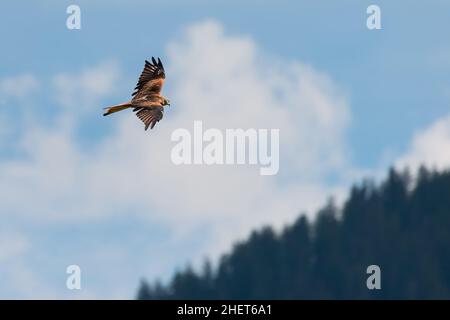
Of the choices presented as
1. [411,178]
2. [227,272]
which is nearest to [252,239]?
[227,272]

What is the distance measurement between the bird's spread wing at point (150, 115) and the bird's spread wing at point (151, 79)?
0.91 metres

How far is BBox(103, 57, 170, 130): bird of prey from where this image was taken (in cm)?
4091

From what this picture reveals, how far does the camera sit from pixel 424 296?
19188 cm

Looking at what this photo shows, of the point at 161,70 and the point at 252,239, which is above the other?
the point at 252,239

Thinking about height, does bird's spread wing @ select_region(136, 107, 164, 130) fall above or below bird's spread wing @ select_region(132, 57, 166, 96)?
below

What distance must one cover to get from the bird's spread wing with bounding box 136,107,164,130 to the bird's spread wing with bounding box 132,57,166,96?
0.91 meters

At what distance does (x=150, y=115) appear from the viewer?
41.0 meters

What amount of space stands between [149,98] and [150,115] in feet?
2.63

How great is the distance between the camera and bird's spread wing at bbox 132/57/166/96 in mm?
42125

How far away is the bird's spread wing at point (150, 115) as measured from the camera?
40.8 meters
